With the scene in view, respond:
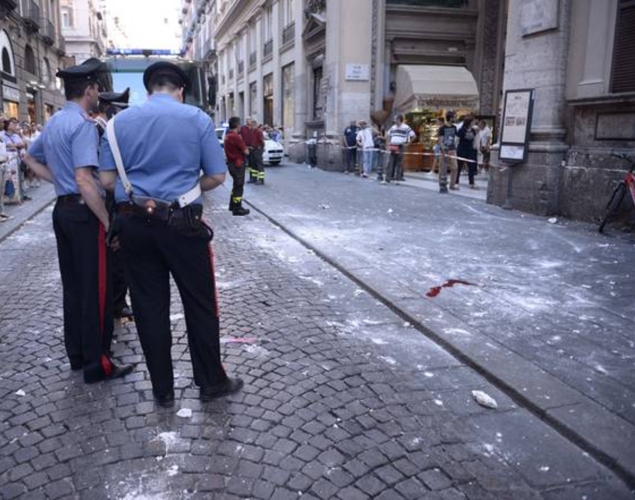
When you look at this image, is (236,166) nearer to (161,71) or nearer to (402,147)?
(402,147)

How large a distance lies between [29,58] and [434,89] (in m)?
24.3

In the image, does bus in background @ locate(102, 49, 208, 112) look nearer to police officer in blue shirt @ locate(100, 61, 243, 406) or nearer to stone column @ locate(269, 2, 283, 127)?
police officer in blue shirt @ locate(100, 61, 243, 406)

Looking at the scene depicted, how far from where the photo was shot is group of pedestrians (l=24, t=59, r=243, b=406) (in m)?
3.19

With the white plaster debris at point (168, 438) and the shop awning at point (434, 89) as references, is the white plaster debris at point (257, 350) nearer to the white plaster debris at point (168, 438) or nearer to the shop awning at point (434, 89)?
the white plaster debris at point (168, 438)

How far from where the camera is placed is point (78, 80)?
372 cm

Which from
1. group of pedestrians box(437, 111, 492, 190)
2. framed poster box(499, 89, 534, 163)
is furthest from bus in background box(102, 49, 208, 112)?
framed poster box(499, 89, 534, 163)

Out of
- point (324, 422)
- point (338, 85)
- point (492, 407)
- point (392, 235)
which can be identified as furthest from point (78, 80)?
point (338, 85)

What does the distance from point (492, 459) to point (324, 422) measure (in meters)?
0.92

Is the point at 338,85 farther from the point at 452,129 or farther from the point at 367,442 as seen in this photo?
the point at 367,442

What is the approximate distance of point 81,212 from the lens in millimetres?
3672

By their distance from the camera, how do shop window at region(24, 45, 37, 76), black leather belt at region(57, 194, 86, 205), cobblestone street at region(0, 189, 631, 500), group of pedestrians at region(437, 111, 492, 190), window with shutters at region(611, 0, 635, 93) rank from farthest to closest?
shop window at region(24, 45, 37, 76) < group of pedestrians at region(437, 111, 492, 190) < window with shutters at region(611, 0, 635, 93) < black leather belt at region(57, 194, 86, 205) < cobblestone street at region(0, 189, 631, 500)

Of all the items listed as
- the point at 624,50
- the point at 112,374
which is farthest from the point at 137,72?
the point at 112,374

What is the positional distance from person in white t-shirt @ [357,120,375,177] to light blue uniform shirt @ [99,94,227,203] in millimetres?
16515

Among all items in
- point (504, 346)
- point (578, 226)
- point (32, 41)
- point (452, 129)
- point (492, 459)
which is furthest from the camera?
point (32, 41)
